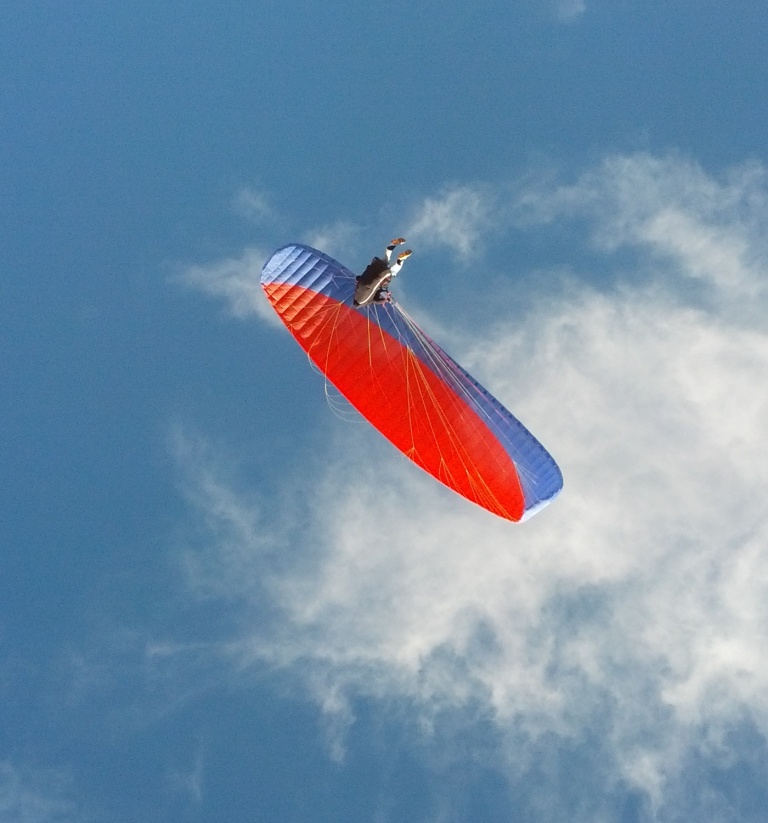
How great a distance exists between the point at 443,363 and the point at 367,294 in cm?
409

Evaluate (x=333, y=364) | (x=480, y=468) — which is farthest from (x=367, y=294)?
(x=480, y=468)

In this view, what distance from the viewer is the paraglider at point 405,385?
28969mm

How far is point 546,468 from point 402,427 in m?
5.72

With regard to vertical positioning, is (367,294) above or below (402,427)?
above

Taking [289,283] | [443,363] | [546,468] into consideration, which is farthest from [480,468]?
[289,283]

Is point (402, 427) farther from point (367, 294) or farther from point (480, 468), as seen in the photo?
point (367, 294)

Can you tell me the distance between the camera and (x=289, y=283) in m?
30.4

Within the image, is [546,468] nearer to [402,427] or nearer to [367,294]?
[402,427]

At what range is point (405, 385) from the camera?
99.3 feet

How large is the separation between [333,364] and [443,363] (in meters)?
4.40

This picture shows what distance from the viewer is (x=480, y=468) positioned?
96.1ft

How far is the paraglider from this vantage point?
28969mm

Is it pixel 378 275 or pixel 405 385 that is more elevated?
pixel 378 275

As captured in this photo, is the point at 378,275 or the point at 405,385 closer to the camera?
the point at 378,275
